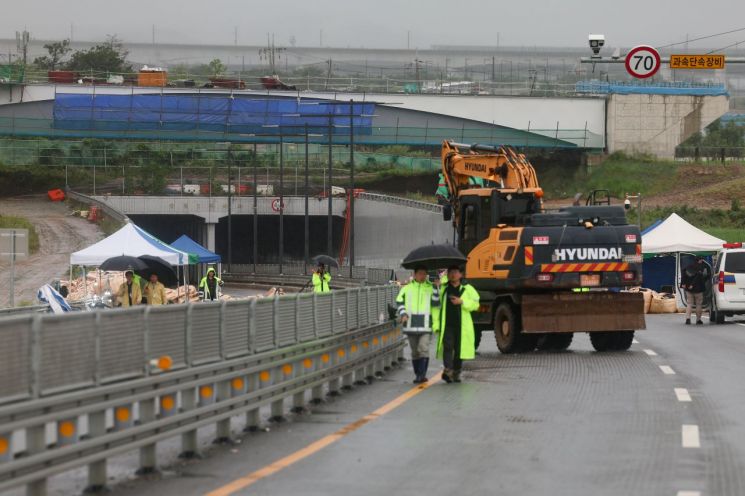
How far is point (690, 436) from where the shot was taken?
1321 centimetres

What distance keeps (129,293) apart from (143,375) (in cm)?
1706

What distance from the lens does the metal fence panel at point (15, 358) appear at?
8.79 metres

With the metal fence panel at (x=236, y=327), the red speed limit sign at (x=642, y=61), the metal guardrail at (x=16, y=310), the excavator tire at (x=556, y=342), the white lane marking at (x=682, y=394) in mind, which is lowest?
the excavator tire at (x=556, y=342)

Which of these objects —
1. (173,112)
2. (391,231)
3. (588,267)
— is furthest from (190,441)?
(173,112)

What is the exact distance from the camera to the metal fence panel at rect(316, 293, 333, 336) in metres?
16.7

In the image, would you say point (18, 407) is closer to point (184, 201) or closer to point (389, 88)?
point (184, 201)

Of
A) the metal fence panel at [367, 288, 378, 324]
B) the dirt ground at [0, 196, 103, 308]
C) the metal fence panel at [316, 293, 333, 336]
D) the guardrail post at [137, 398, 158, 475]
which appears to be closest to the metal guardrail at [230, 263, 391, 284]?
the dirt ground at [0, 196, 103, 308]

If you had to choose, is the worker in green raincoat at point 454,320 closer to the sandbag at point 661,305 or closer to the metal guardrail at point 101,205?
the sandbag at point 661,305

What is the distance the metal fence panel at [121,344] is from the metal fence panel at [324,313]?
570 centimetres

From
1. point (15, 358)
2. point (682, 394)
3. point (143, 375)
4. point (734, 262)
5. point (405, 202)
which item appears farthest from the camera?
point (405, 202)

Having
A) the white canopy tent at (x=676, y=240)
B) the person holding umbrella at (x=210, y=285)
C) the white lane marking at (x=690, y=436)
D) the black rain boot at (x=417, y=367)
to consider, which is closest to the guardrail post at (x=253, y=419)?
the white lane marking at (x=690, y=436)

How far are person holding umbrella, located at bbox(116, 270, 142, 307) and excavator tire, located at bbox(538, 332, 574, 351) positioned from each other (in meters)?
8.08

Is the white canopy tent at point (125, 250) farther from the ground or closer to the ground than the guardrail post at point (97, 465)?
farther from the ground

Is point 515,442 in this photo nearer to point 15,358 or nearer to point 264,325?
point 264,325
